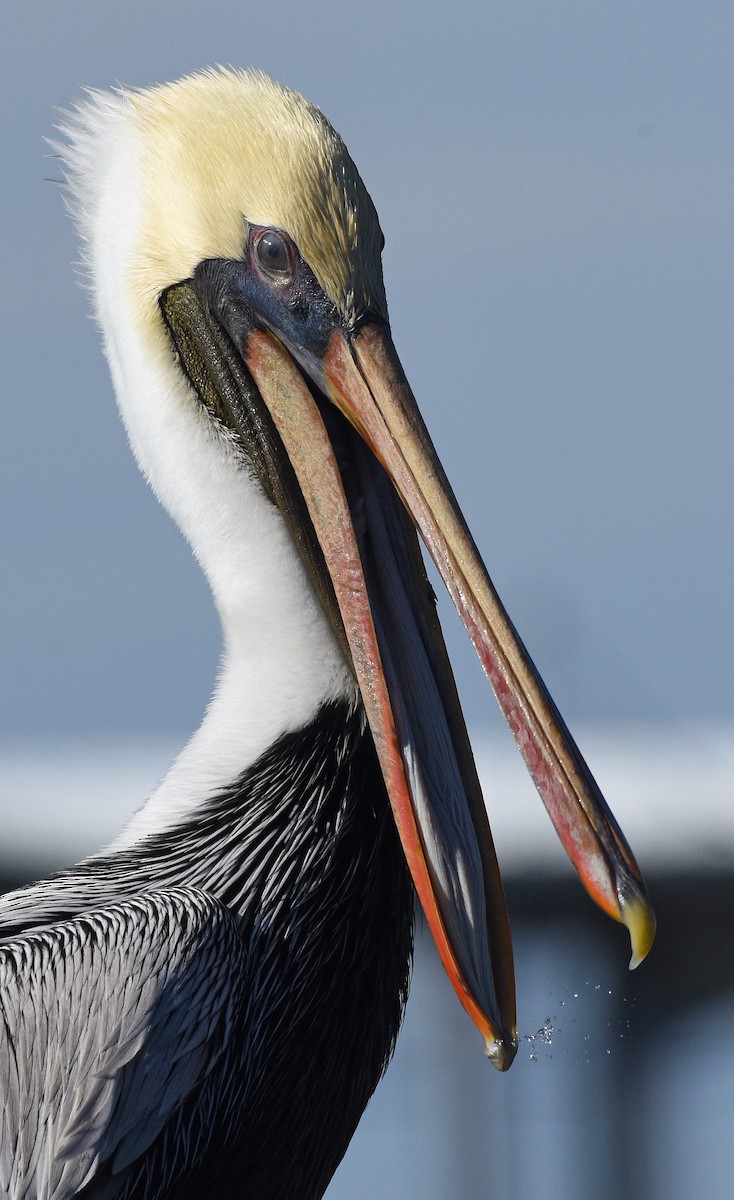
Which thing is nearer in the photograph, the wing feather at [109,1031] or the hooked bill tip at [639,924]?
the hooked bill tip at [639,924]

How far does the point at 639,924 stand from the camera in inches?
102

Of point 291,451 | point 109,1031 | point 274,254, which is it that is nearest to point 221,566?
point 291,451

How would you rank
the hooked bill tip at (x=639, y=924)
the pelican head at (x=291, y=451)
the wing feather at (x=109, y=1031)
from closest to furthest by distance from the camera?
the hooked bill tip at (x=639, y=924) < the wing feather at (x=109, y=1031) < the pelican head at (x=291, y=451)

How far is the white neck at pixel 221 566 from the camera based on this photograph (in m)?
3.03

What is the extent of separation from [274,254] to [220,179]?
0.17 m

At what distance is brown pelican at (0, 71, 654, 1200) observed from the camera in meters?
2.75

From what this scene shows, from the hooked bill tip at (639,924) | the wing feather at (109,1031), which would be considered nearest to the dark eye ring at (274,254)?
the wing feather at (109,1031)

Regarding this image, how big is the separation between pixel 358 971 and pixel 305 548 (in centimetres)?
75

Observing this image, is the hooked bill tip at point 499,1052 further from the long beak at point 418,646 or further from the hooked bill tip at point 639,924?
the hooked bill tip at point 639,924

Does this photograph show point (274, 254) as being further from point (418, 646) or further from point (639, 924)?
point (639, 924)

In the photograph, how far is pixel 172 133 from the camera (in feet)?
10.3

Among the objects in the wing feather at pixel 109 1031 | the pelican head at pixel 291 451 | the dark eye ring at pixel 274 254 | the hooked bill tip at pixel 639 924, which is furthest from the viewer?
the dark eye ring at pixel 274 254

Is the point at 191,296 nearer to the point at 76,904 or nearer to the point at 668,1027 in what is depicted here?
the point at 76,904

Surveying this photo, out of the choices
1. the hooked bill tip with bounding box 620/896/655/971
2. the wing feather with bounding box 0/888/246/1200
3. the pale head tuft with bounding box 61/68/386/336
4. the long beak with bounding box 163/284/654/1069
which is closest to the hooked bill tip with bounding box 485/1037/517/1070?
the long beak with bounding box 163/284/654/1069
